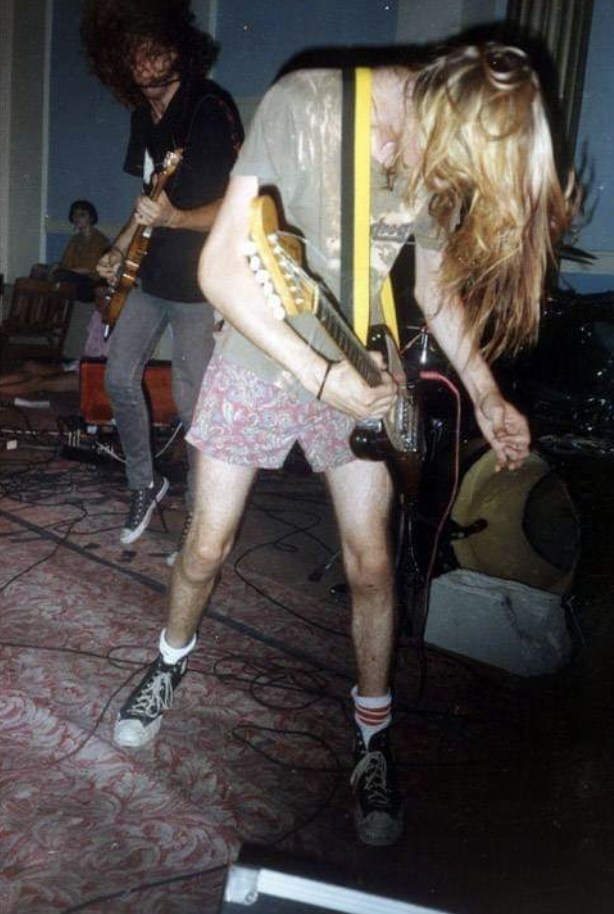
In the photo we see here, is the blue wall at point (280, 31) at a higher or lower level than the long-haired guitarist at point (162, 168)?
higher

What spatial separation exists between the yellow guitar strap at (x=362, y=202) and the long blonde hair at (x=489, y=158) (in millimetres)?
109

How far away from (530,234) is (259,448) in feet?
2.72

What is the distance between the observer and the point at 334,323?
1753 mm

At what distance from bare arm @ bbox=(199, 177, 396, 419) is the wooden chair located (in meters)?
7.32

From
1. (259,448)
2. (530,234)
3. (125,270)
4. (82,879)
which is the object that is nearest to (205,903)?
(82,879)

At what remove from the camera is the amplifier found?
5.25m

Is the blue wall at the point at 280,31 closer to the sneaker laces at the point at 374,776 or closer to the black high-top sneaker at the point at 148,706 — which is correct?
the black high-top sneaker at the point at 148,706

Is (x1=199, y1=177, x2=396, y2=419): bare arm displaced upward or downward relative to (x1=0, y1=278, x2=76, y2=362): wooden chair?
upward

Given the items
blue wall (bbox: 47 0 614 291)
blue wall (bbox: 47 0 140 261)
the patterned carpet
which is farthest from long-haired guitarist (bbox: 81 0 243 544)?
blue wall (bbox: 47 0 140 261)

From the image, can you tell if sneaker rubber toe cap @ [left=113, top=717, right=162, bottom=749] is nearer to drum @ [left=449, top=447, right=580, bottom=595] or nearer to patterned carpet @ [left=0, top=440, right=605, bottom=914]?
patterned carpet @ [left=0, top=440, right=605, bottom=914]

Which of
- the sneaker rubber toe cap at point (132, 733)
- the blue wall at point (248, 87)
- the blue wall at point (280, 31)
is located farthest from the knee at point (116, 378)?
the blue wall at point (280, 31)

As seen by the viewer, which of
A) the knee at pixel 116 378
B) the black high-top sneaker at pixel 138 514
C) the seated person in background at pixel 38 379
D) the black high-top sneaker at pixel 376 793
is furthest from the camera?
the seated person in background at pixel 38 379

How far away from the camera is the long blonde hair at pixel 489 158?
5.45 feet

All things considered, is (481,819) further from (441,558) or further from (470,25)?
(470,25)
